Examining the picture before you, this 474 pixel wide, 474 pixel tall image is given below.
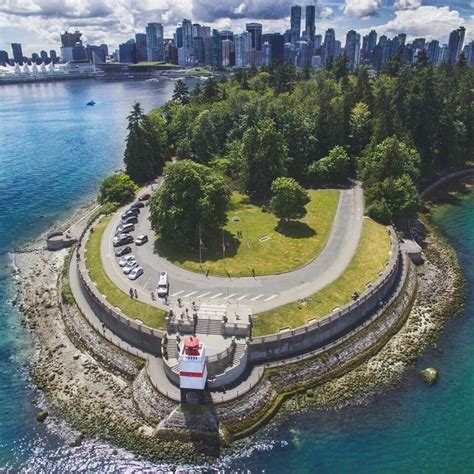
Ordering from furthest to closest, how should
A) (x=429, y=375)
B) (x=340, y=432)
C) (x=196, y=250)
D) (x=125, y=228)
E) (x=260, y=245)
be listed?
1. (x=125, y=228)
2. (x=260, y=245)
3. (x=196, y=250)
4. (x=429, y=375)
5. (x=340, y=432)

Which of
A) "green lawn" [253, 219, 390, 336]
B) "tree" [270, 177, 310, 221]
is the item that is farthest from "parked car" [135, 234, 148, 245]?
"green lawn" [253, 219, 390, 336]

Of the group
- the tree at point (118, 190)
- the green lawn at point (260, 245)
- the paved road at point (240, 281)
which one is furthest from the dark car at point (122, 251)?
the tree at point (118, 190)

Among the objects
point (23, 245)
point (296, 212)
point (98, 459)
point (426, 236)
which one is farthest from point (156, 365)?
point (426, 236)

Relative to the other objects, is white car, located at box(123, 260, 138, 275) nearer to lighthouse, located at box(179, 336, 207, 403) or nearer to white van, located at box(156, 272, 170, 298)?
white van, located at box(156, 272, 170, 298)

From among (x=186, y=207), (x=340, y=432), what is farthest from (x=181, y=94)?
(x=340, y=432)

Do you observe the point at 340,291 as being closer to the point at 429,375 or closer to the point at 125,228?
the point at 429,375

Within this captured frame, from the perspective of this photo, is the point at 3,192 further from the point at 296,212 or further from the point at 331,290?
the point at 331,290
